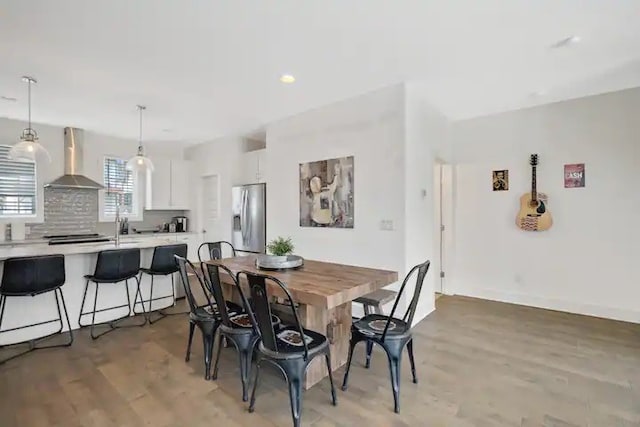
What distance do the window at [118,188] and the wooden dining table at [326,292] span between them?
3.90 meters

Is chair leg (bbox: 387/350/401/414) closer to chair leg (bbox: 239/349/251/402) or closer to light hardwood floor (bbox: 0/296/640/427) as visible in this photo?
light hardwood floor (bbox: 0/296/640/427)

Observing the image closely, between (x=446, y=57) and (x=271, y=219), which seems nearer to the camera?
(x=446, y=57)

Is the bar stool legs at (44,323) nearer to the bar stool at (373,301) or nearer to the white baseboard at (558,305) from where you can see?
the bar stool at (373,301)

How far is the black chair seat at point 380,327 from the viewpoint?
7.31 ft

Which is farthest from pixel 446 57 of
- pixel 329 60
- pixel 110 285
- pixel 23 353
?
pixel 23 353

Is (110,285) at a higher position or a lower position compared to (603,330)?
higher

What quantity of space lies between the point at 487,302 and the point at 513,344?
4.85 ft

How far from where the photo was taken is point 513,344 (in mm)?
3180

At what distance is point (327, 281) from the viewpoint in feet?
7.86

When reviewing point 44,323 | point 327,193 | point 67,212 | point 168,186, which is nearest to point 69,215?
point 67,212

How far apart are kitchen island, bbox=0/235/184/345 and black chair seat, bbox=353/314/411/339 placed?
272 centimetres

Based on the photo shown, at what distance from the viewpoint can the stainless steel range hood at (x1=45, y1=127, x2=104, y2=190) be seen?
16.8 feet

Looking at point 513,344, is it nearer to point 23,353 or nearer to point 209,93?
point 209,93

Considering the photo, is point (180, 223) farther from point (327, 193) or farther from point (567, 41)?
point (567, 41)
